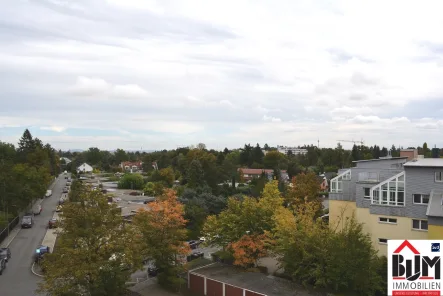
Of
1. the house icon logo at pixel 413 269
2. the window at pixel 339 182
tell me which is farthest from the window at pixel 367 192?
the house icon logo at pixel 413 269

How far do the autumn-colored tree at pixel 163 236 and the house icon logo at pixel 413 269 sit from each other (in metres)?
12.5

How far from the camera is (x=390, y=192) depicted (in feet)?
89.8

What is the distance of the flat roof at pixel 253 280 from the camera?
21.7m

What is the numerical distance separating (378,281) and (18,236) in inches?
1383

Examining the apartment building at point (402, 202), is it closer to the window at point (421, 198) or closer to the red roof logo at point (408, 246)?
the window at point (421, 198)

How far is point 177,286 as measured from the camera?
24688mm

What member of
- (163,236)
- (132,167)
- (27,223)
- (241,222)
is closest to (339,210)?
(241,222)

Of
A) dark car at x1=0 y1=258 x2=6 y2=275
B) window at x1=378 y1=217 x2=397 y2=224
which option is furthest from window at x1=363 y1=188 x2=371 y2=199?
dark car at x1=0 y1=258 x2=6 y2=275

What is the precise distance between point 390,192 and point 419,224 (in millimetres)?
2831

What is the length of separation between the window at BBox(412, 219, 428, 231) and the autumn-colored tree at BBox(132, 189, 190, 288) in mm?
15922

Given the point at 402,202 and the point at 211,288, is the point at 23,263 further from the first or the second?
the point at 402,202

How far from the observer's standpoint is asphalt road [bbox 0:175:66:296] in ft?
81.9

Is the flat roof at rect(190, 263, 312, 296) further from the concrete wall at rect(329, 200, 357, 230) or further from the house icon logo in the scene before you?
the concrete wall at rect(329, 200, 357, 230)

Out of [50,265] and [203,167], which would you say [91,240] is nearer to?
[50,265]
